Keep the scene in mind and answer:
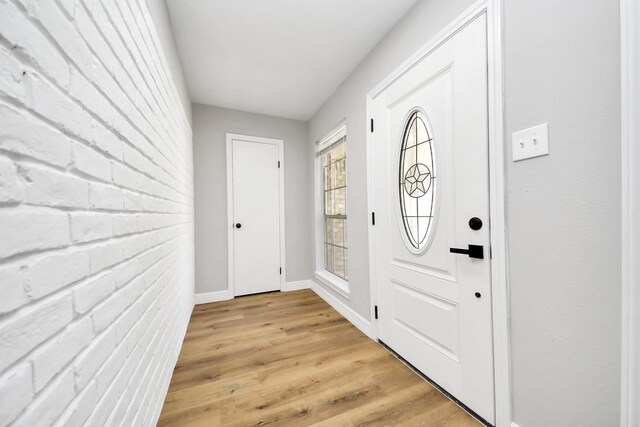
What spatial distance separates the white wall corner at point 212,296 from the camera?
9.77 feet

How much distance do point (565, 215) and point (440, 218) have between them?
22.3 inches

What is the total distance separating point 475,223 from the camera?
1246mm

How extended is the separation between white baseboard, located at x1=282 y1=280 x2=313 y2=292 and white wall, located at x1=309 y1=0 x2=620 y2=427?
2.64 meters

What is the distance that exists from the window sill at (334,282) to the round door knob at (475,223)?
1.50 metres

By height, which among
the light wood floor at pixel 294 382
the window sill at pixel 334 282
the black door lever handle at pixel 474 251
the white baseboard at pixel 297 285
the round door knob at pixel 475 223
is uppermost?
the round door knob at pixel 475 223

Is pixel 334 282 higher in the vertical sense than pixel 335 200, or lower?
lower

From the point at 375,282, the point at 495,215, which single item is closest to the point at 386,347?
the point at 375,282

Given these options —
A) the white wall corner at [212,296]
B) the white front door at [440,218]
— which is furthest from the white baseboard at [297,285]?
the white front door at [440,218]

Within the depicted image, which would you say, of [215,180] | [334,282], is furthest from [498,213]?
[215,180]

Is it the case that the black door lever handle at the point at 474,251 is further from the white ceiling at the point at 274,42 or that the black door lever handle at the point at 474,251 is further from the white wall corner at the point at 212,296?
the white wall corner at the point at 212,296

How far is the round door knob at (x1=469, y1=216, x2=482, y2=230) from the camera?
123cm

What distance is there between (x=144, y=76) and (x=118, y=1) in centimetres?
31

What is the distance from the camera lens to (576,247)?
92 cm

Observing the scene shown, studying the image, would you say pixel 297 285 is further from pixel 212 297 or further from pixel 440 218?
pixel 440 218
